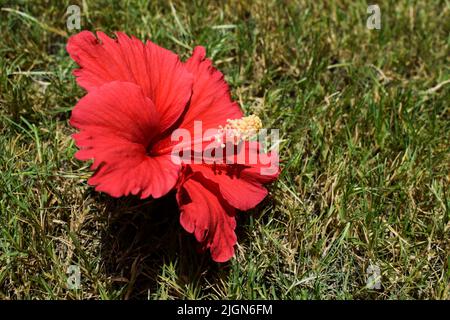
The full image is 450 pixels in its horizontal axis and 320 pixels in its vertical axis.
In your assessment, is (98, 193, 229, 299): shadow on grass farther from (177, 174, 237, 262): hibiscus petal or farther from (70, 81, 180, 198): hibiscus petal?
(70, 81, 180, 198): hibiscus petal

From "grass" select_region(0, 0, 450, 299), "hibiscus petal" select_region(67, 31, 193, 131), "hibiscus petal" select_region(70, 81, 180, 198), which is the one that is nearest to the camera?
"hibiscus petal" select_region(70, 81, 180, 198)

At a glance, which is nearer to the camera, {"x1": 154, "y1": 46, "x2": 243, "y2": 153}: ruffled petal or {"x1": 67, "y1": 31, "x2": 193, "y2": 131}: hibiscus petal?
{"x1": 67, "y1": 31, "x2": 193, "y2": 131}: hibiscus petal

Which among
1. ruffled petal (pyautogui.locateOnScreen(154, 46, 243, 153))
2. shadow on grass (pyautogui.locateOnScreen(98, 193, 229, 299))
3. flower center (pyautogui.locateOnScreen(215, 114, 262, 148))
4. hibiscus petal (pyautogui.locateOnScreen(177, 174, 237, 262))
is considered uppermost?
ruffled petal (pyautogui.locateOnScreen(154, 46, 243, 153))

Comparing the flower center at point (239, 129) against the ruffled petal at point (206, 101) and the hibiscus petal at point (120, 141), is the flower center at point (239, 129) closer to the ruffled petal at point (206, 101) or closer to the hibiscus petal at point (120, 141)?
the ruffled petal at point (206, 101)

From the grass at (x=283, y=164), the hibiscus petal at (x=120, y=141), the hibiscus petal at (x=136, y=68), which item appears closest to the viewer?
the hibiscus petal at (x=120, y=141)

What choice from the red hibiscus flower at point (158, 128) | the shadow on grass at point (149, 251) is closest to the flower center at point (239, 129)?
the red hibiscus flower at point (158, 128)

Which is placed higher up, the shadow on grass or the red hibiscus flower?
the red hibiscus flower

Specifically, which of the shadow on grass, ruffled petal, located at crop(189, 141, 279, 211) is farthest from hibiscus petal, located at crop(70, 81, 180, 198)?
the shadow on grass
